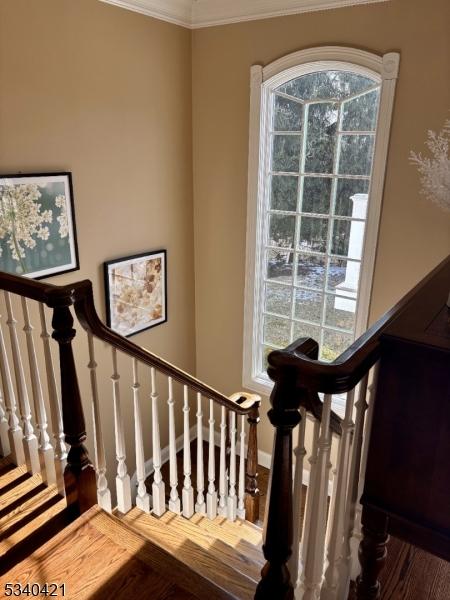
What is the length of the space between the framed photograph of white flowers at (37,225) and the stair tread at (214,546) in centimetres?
182

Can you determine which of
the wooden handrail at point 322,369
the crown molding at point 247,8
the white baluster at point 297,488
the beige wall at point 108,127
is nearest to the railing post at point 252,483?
the beige wall at point 108,127

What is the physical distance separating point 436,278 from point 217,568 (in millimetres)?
1493

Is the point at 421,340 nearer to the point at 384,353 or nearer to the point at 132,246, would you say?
the point at 384,353

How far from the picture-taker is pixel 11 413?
2027mm

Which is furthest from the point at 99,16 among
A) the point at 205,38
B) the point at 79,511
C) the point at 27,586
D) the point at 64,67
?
the point at 27,586

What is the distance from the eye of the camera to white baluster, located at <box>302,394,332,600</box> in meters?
1.12

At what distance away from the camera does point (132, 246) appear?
385 centimetres

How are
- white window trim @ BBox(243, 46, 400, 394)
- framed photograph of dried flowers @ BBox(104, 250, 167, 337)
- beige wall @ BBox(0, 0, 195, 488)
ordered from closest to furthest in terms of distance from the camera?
beige wall @ BBox(0, 0, 195, 488) → white window trim @ BBox(243, 46, 400, 394) → framed photograph of dried flowers @ BBox(104, 250, 167, 337)

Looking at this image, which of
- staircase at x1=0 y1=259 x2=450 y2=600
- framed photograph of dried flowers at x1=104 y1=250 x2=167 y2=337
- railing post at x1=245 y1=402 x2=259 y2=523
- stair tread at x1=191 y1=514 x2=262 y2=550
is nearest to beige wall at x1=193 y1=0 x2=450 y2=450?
framed photograph of dried flowers at x1=104 y1=250 x2=167 y2=337

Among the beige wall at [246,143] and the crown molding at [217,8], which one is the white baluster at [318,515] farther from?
the crown molding at [217,8]

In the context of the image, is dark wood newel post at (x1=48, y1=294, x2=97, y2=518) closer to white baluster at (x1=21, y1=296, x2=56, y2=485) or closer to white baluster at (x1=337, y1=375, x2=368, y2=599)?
white baluster at (x1=21, y1=296, x2=56, y2=485)

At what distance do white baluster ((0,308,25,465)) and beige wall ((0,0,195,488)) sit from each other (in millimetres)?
1389

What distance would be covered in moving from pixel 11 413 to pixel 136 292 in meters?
2.01

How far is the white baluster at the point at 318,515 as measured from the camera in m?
1.12
